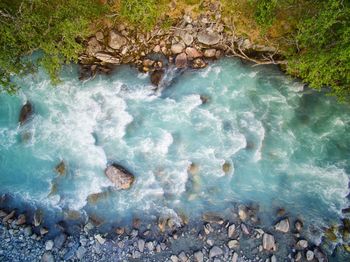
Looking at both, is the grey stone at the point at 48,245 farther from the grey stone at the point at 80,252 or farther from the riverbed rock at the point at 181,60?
the riverbed rock at the point at 181,60

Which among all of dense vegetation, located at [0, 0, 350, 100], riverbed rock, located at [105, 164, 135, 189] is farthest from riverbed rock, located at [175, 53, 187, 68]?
riverbed rock, located at [105, 164, 135, 189]

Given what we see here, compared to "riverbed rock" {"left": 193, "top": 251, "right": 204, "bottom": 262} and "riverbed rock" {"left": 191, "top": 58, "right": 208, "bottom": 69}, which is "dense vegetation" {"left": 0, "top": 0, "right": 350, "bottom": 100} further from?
"riverbed rock" {"left": 193, "top": 251, "right": 204, "bottom": 262}

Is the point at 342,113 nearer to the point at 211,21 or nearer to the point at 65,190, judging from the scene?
the point at 211,21

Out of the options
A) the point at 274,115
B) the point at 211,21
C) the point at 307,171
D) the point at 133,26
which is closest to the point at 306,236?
the point at 307,171

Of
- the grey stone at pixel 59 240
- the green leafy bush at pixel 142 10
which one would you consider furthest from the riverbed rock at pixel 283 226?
the green leafy bush at pixel 142 10

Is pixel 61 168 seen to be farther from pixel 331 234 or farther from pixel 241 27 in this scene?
pixel 331 234

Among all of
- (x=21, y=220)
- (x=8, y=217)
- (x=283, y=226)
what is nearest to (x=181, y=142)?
(x=283, y=226)

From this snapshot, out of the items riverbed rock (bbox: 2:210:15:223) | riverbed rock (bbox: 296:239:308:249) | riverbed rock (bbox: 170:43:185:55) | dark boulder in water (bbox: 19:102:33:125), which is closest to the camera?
riverbed rock (bbox: 296:239:308:249)

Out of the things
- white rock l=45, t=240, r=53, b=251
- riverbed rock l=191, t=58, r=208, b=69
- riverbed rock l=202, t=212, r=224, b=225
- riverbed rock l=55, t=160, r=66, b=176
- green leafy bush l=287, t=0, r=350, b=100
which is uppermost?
green leafy bush l=287, t=0, r=350, b=100
